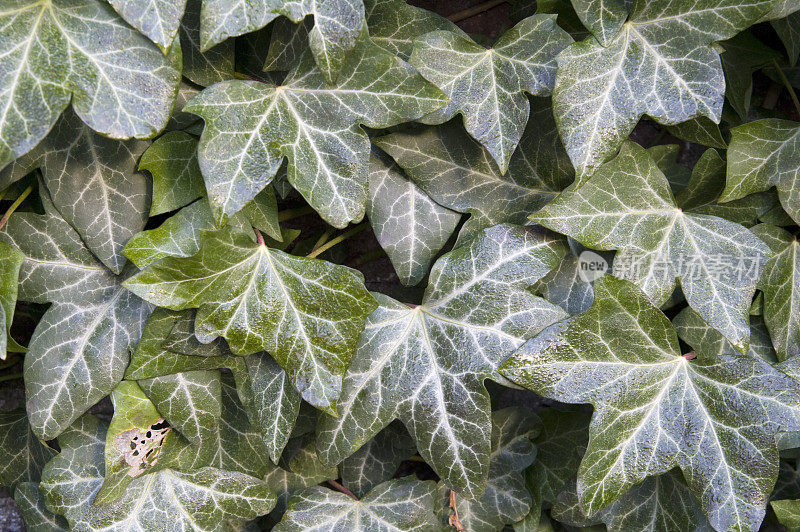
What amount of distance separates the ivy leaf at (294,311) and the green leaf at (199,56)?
260mm

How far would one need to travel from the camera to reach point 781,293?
3.38 feet

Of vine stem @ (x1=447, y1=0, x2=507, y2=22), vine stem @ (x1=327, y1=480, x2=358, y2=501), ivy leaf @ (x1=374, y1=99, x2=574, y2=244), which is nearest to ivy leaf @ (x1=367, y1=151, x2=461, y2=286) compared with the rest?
ivy leaf @ (x1=374, y1=99, x2=574, y2=244)

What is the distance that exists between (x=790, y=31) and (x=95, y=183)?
3.94ft

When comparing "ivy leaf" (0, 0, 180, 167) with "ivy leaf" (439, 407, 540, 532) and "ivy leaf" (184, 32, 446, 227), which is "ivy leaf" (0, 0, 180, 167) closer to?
"ivy leaf" (184, 32, 446, 227)

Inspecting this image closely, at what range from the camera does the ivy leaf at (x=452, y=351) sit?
3.14 feet

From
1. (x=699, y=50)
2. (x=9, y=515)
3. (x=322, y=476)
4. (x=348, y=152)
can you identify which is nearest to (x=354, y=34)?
(x=348, y=152)

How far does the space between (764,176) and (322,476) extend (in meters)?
0.96

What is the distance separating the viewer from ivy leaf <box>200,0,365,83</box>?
791mm

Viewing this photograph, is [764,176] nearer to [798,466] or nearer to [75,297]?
[798,466]

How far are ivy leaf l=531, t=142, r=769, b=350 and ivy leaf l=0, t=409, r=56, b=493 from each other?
104cm

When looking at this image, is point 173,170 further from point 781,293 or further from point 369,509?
point 781,293

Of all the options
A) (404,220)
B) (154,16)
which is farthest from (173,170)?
(404,220)

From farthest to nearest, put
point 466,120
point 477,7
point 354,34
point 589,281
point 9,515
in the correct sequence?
point 9,515 < point 477,7 < point 589,281 < point 466,120 < point 354,34

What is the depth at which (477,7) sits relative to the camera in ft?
3.78
